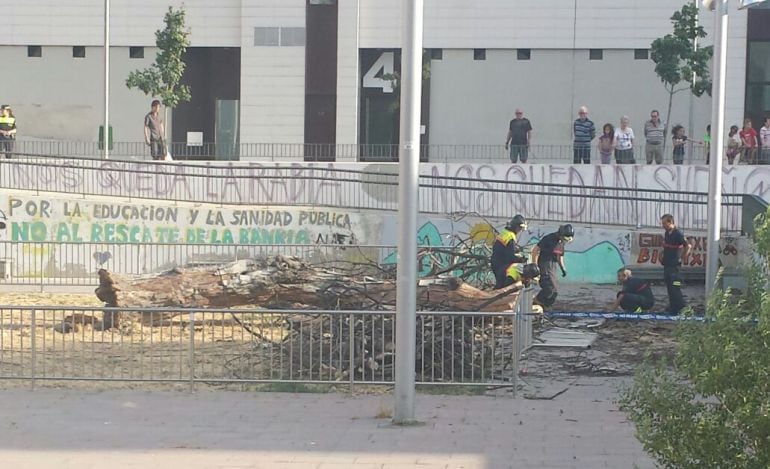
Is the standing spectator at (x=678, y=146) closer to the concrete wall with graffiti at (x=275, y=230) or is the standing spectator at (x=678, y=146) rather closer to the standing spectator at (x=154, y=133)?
the concrete wall with graffiti at (x=275, y=230)

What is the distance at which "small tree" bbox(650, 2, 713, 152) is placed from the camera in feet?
108

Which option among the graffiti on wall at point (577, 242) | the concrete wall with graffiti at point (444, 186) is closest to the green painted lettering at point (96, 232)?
the concrete wall with graffiti at point (444, 186)

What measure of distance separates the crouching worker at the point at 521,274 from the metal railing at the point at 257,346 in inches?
123

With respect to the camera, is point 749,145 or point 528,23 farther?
point 528,23

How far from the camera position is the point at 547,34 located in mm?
37438

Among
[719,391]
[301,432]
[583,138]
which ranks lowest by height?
[301,432]

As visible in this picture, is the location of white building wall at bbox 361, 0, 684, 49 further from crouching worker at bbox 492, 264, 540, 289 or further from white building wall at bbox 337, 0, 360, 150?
crouching worker at bbox 492, 264, 540, 289

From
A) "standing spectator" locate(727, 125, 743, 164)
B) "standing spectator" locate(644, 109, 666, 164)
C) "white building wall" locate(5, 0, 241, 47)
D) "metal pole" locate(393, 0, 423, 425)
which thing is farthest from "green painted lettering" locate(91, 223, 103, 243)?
"metal pole" locate(393, 0, 423, 425)

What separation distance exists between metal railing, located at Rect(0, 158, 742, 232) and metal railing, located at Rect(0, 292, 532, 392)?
1212 cm

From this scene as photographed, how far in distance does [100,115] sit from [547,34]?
1528cm

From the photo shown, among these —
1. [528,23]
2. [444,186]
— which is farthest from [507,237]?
[528,23]

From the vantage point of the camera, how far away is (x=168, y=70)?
3394 cm

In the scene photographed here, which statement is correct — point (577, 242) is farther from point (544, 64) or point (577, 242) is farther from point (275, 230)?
point (544, 64)

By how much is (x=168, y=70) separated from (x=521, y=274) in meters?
19.9
